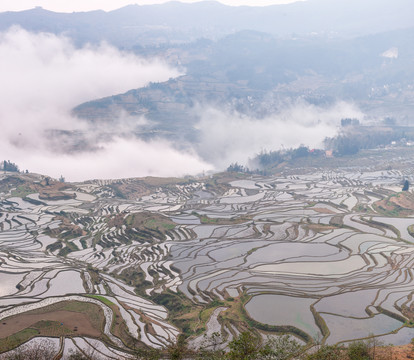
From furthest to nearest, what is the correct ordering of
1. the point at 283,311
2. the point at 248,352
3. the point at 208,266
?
the point at 208,266 → the point at 283,311 → the point at 248,352

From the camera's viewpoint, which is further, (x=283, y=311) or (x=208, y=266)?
(x=208, y=266)

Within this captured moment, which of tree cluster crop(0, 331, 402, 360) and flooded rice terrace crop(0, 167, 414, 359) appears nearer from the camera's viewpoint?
tree cluster crop(0, 331, 402, 360)

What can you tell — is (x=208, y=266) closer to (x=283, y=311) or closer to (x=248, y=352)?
(x=283, y=311)

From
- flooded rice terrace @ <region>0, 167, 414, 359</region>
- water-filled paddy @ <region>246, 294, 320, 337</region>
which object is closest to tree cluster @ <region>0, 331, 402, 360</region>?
flooded rice terrace @ <region>0, 167, 414, 359</region>

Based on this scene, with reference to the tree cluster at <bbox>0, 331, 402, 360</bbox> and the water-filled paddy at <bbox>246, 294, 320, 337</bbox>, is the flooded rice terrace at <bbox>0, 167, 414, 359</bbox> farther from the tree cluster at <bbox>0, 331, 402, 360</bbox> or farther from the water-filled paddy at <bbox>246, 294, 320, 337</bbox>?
the tree cluster at <bbox>0, 331, 402, 360</bbox>

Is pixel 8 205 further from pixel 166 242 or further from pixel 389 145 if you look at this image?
pixel 389 145

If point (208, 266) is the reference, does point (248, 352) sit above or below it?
above

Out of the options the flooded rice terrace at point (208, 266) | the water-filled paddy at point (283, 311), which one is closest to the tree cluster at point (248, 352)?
the flooded rice terrace at point (208, 266)

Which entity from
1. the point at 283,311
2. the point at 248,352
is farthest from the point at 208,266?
the point at 248,352

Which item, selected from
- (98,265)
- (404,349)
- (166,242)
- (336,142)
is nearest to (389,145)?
(336,142)

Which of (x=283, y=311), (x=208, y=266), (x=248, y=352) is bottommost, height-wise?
(x=208, y=266)
